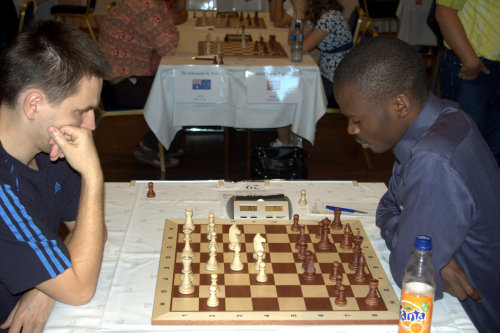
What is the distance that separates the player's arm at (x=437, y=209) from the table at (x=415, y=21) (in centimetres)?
648

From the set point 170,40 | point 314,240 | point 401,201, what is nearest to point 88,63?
point 314,240

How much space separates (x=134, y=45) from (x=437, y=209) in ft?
10.2

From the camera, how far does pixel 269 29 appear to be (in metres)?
5.25

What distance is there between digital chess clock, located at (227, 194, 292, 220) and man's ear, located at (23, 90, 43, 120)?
0.72 metres

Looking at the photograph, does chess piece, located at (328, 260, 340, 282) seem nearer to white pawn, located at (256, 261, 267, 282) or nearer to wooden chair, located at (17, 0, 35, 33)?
white pawn, located at (256, 261, 267, 282)

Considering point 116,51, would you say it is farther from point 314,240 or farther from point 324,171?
point 314,240

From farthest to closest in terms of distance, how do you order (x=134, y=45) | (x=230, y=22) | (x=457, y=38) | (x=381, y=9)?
1. (x=381, y=9)
2. (x=230, y=22)
3. (x=134, y=45)
4. (x=457, y=38)

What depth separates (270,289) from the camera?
151cm

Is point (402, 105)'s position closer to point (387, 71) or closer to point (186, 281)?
point (387, 71)

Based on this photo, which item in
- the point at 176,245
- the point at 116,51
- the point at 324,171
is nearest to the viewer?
the point at 176,245

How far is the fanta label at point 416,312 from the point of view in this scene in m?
1.22

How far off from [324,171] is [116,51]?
1.78 meters

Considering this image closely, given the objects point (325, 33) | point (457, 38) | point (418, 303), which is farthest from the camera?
point (325, 33)

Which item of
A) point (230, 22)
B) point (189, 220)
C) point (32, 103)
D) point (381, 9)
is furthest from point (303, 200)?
point (381, 9)
